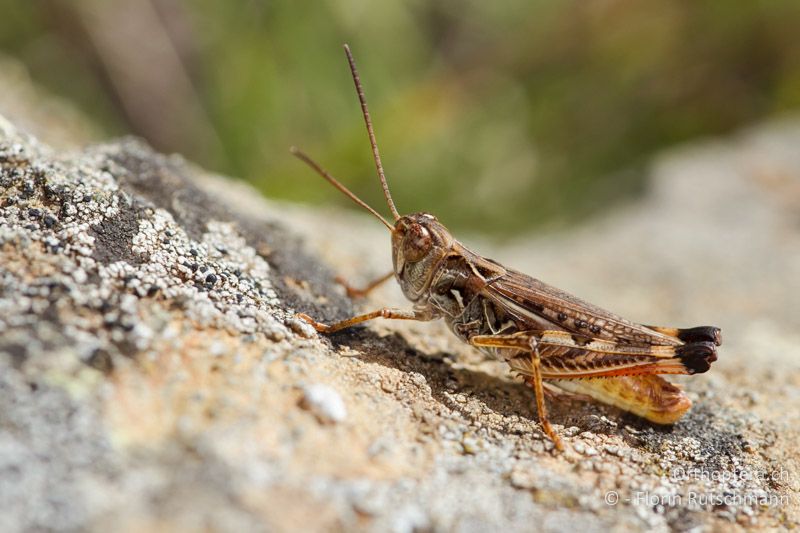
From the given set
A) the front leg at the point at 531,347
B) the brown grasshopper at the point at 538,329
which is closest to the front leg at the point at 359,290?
the brown grasshopper at the point at 538,329

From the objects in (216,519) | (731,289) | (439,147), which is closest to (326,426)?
(216,519)

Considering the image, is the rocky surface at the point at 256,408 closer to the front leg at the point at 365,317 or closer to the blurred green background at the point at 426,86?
the front leg at the point at 365,317

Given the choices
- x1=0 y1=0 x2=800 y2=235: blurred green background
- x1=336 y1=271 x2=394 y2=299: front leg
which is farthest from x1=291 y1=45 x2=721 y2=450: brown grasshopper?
x1=0 y1=0 x2=800 y2=235: blurred green background

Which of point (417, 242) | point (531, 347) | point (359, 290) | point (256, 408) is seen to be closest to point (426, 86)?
point (359, 290)

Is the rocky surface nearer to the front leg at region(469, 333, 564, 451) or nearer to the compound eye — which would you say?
the front leg at region(469, 333, 564, 451)

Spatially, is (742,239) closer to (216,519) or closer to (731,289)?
(731,289)

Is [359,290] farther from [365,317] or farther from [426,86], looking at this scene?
[426,86]
